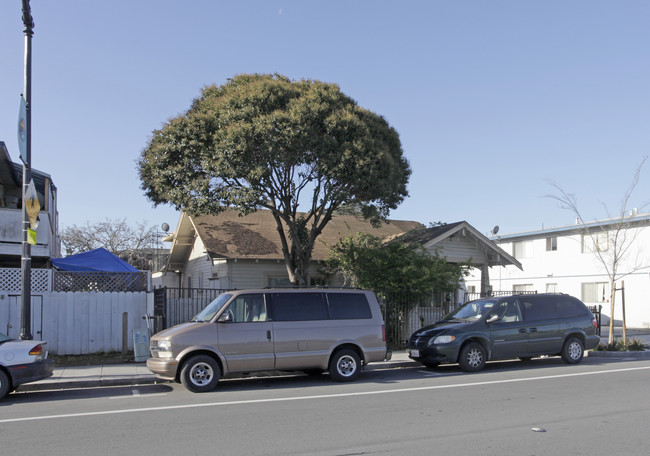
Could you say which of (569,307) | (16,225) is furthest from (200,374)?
(16,225)

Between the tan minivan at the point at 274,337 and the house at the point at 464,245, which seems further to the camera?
the house at the point at 464,245

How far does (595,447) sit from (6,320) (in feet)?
42.7

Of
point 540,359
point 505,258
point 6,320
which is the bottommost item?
point 540,359

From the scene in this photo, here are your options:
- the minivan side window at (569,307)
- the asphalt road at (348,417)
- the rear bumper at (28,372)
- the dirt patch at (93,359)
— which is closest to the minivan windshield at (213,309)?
the asphalt road at (348,417)

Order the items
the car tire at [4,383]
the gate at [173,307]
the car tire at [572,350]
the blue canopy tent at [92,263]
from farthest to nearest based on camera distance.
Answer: the blue canopy tent at [92,263] < the gate at [173,307] < the car tire at [572,350] < the car tire at [4,383]

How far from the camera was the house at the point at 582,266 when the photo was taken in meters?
26.5

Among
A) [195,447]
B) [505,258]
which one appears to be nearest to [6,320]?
[195,447]

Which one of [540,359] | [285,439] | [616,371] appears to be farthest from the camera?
[540,359]

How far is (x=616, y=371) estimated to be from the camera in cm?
1193

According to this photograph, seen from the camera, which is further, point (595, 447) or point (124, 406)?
point (124, 406)

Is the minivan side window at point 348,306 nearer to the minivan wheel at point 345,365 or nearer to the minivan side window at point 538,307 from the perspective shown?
the minivan wheel at point 345,365

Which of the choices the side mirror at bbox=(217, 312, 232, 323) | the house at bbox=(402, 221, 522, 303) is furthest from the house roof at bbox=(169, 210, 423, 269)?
the side mirror at bbox=(217, 312, 232, 323)

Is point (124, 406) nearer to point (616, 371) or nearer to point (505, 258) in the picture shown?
point (616, 371)

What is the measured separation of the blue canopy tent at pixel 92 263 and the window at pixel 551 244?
22639 mm
